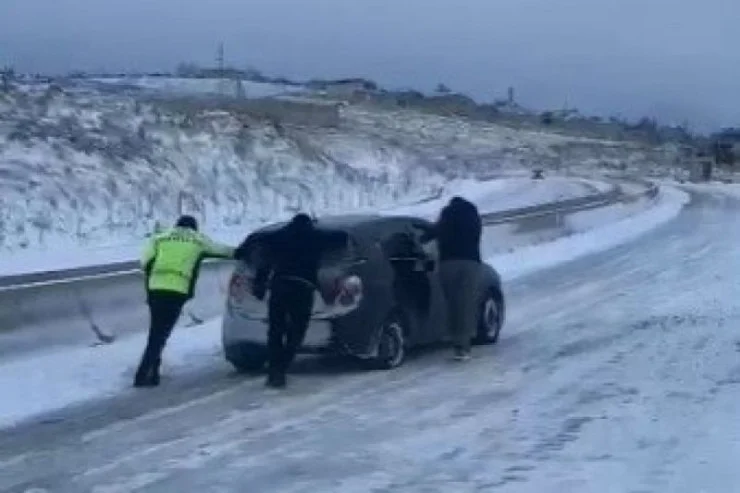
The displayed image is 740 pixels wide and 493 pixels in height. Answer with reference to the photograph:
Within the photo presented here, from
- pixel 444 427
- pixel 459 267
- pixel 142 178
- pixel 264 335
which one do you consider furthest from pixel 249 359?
pixel 142 178

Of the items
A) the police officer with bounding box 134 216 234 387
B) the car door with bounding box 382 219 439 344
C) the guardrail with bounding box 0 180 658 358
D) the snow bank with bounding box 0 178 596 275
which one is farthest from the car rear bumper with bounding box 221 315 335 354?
the snow bank with bounding box 0 178 596 275

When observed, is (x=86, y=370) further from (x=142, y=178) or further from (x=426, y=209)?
(x=426, y=209)

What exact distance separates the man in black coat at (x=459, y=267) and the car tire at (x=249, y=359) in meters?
2.22

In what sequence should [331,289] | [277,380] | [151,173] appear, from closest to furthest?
[277,380], [331,289], [151,173]

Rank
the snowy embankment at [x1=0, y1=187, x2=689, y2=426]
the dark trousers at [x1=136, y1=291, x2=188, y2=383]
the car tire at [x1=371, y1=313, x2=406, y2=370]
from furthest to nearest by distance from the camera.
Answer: the car tire at [x1=371, y1=313, x2=406, y2=370] < the dark trousers at [x1=136, y1=291, x2=188, y2=383] < the snowy embankment at [x1=0, y1=187, x2=689, y2=426]

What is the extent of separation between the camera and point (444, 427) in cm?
1339

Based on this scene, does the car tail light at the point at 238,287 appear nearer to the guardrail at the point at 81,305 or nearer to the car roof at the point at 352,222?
the car roof at the point at 352,222

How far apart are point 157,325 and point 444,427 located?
4.23 m

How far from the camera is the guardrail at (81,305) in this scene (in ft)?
58.3

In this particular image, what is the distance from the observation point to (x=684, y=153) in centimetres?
14575

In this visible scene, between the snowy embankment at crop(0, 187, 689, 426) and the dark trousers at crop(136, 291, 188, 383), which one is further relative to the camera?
the dark trousers at crop(136, 291, 188, 383)

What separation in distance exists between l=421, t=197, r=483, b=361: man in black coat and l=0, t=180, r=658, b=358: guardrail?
3.81 m

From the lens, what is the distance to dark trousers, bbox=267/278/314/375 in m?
16.1

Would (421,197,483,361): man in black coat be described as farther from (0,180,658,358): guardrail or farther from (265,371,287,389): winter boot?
(0,180,658,358): guardrail
